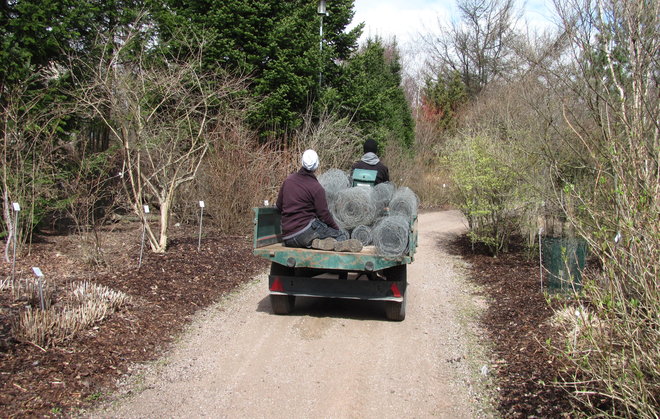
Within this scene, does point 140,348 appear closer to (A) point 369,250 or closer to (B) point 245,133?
(A) point 369,250

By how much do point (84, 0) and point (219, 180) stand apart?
17.4ft

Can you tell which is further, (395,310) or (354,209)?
(354,209)

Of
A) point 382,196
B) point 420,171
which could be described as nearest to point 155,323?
point 382,196

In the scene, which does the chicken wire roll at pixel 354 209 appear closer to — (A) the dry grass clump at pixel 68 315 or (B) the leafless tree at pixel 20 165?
(A) the dry grass clump at pixel 68 315

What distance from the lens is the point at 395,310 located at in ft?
23.0

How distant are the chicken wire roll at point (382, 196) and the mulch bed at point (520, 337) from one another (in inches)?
82.1

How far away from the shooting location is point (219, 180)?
42.8ft

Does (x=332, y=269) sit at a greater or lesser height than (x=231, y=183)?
lesser

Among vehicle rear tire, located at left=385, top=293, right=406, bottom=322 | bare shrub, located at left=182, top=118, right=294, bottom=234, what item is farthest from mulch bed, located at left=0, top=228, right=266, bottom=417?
vehicle rear tire, located at left=385, top=293, right=406, bottom=322

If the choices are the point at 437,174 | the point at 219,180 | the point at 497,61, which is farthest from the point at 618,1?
the point at 497,61

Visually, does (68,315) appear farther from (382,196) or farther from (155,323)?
(382,196)

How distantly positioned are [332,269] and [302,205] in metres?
0.94

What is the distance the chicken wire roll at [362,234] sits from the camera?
Answer: 7.40m

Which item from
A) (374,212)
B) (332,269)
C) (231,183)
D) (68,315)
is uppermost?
(231,183)
